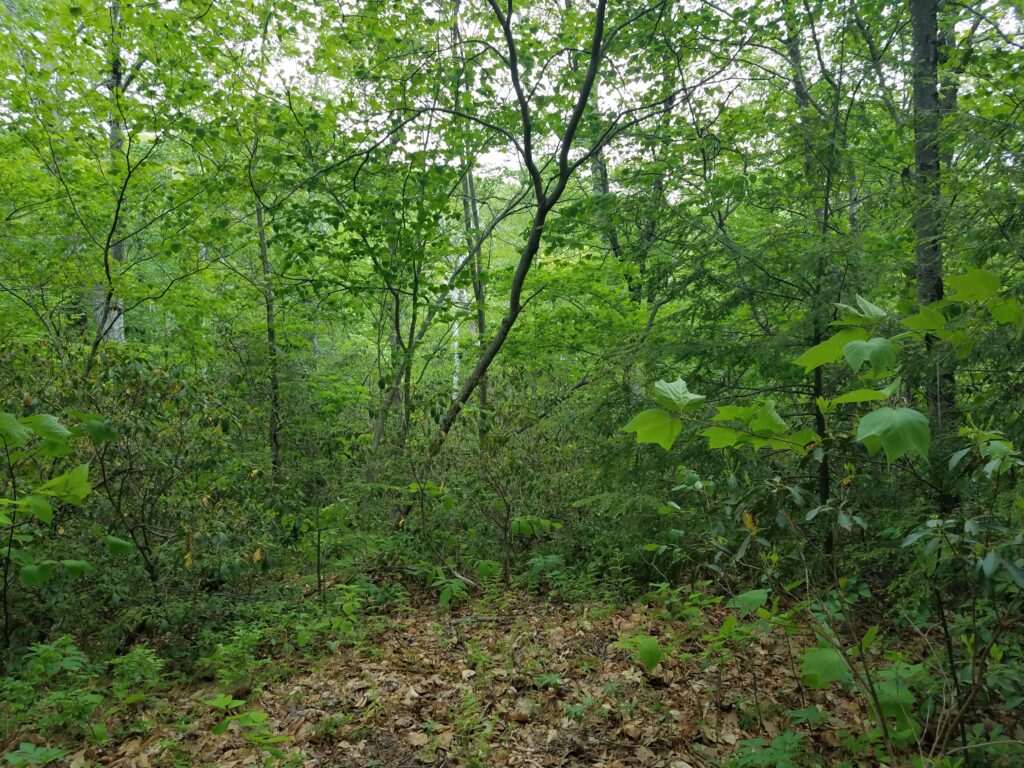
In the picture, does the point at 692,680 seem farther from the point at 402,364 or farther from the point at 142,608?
the point at 402,364

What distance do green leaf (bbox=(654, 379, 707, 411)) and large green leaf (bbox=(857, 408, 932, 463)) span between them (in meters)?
0.29

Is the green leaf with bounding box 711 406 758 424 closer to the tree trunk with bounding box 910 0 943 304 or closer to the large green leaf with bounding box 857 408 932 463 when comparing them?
the large green leaf with bounding box 857 408 932 463

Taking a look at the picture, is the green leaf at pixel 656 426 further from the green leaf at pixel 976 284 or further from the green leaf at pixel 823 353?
the green leaf at pixel 976 284

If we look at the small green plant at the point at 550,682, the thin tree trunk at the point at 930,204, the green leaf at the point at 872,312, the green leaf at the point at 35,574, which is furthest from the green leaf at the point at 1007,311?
the green leaf at the point at 35,574

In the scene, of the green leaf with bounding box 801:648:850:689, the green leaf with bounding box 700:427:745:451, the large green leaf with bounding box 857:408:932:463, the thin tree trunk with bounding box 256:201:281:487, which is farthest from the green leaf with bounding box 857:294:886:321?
the thin tree trunk with bounding box 256:201:281:487

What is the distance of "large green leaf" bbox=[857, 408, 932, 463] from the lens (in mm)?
1006

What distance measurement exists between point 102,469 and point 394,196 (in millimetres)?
4127

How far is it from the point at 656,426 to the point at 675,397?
0.23 feet

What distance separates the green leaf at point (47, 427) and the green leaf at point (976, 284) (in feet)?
7.29

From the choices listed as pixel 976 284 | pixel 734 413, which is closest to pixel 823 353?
pixel 734 413

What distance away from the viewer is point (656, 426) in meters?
1.23

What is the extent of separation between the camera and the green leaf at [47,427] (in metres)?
1.69

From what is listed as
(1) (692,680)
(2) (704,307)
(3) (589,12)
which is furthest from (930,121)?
(3) (589,12)

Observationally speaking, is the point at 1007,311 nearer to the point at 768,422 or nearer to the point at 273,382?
the point at 768,422
